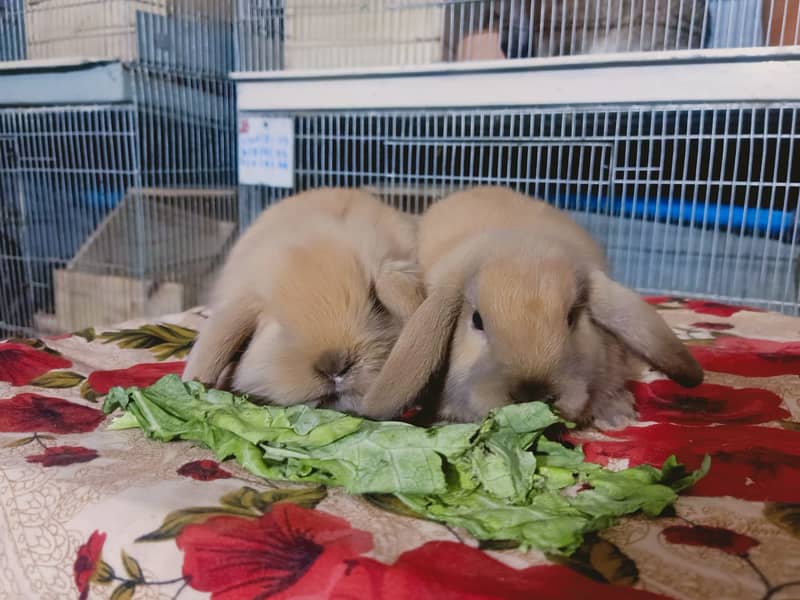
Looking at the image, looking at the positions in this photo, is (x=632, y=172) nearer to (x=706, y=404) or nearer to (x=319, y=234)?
(x=706, y=404)

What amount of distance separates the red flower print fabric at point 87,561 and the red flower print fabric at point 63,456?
0.17 metres

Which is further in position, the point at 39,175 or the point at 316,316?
the point at 39,175

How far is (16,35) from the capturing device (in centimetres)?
248

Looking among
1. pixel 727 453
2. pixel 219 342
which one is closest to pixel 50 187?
pixel 219 342

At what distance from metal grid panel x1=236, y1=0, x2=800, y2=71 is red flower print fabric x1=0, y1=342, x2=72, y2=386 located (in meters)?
1.36

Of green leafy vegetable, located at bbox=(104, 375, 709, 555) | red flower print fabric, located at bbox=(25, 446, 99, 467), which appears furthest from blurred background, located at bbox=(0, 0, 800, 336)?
red flower print fabric, located at bbox=(25, 446, 99, 467)

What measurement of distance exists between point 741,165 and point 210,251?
1.91 m

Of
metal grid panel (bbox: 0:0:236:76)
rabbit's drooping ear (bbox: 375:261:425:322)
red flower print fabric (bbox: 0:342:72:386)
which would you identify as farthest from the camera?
metal grid panel (bbox: 0:0:236:76)

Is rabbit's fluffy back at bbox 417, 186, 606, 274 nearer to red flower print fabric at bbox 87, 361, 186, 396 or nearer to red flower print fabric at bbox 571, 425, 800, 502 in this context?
red flower print fabric at bbox 571, 425, 800, 502

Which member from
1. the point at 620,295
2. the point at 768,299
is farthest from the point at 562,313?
the point at 768,299

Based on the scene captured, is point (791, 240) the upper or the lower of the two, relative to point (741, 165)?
lower

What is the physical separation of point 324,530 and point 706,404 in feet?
2.61

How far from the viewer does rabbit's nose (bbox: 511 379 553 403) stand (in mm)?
973

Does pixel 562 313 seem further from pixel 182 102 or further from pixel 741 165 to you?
pixel 182 102
